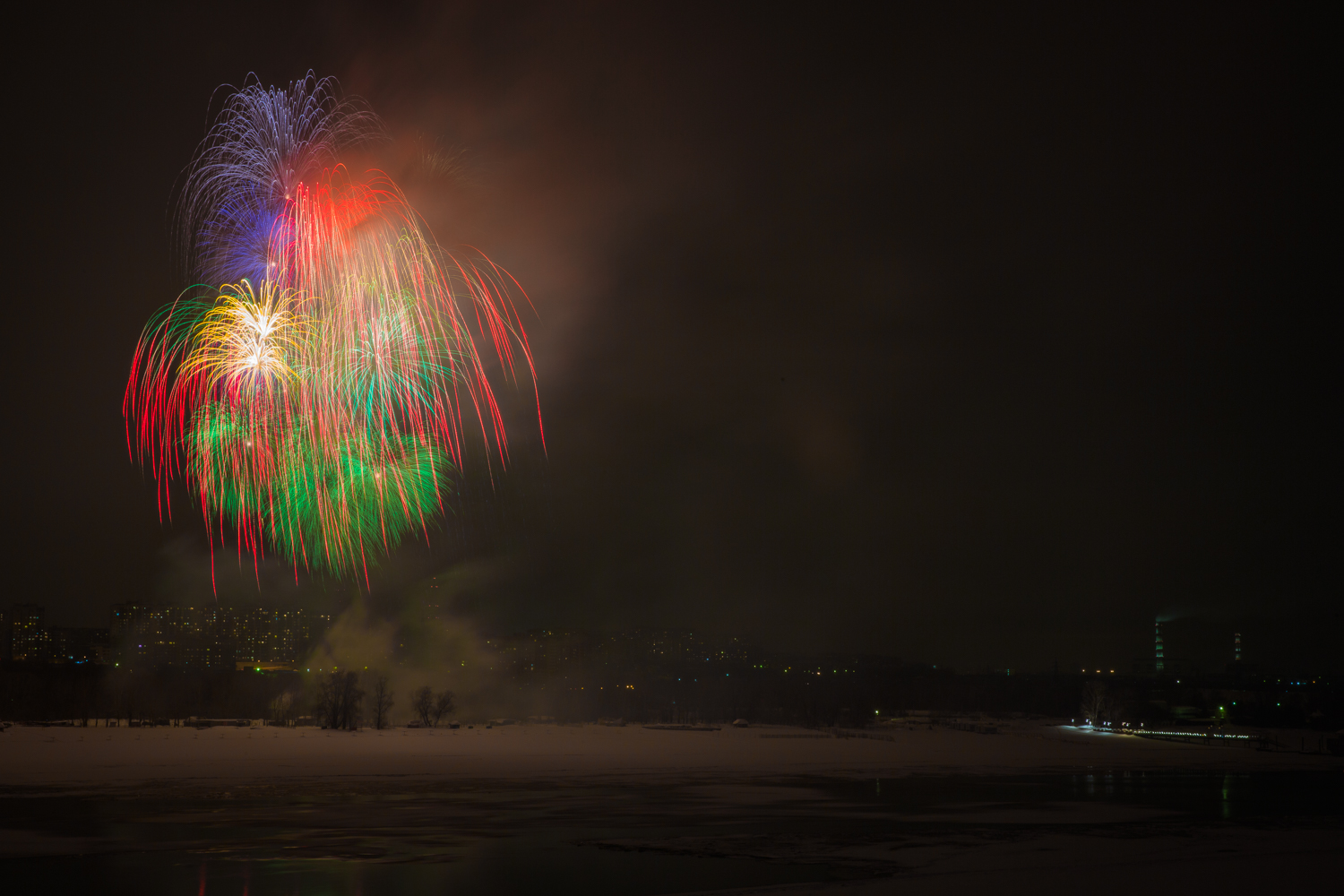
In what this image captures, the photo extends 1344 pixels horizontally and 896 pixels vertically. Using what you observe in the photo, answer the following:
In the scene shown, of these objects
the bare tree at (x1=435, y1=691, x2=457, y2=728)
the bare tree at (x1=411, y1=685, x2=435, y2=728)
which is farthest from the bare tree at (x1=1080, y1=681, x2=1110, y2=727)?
the bare tree at (x1=411, y1=685, x2=435, y2=728)

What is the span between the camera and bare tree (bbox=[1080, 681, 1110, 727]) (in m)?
120

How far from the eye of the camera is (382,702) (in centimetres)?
9556

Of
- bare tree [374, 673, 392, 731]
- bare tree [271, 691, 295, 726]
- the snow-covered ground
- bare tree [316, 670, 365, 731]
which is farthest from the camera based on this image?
bare tree [271, 691, 295, 726]

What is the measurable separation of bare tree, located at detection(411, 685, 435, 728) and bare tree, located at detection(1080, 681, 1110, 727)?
69.6 m

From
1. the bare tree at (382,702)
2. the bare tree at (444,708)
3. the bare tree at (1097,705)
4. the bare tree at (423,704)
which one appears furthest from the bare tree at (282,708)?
the bare tree at (1097,705)

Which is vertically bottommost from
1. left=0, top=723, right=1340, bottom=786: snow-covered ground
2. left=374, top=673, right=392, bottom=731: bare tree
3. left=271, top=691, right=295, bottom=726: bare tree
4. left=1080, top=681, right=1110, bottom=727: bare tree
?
left=1080, top=681, right=1110, bottom=727: bare tree

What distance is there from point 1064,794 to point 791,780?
931cm

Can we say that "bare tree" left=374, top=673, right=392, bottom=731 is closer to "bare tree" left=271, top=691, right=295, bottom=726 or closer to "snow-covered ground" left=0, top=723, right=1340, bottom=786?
"bare tree" left=271, top=691, right=295, bottom=726

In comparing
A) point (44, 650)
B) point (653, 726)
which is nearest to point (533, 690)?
point (653, 726)

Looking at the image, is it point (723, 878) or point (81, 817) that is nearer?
point (723, 878)

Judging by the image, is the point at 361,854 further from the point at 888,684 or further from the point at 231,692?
the point at 888,684

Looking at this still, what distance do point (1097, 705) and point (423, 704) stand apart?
7701 centimetres

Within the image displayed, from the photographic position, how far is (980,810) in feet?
93.4

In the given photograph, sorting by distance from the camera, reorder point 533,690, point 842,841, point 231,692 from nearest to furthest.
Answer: point 842,841
point 231,692
point 533,690
